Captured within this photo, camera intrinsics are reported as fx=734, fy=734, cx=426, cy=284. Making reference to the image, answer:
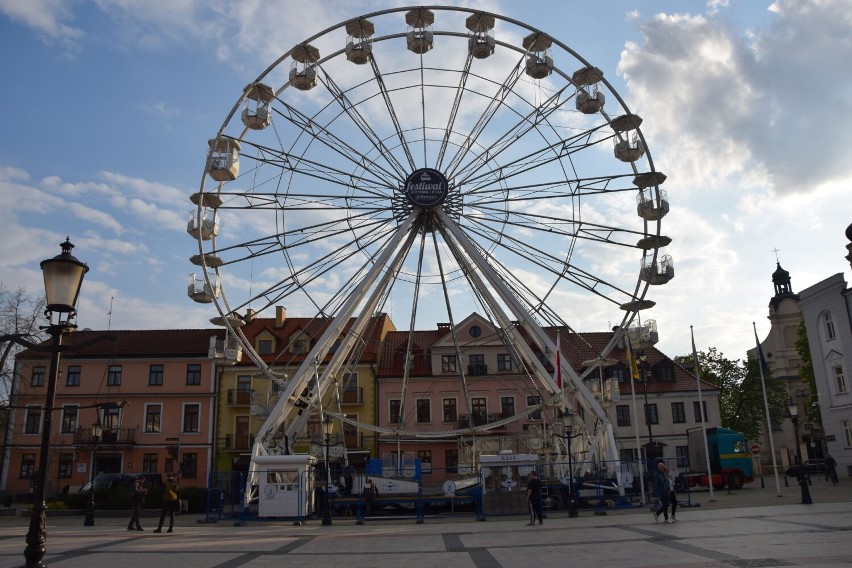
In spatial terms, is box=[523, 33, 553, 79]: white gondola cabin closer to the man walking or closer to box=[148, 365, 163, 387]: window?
the man walking

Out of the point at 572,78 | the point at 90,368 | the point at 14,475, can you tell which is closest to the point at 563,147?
the point at 572,78

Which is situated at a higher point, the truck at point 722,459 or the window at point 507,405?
the window at point 507,405

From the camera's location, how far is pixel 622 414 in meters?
51.2

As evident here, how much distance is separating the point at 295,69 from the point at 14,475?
117 feet

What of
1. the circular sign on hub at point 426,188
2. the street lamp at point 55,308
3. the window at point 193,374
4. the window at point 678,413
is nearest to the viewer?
the street lamp at point 55,308

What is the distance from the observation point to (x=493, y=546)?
1491 cm

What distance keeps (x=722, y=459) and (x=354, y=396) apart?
76.9ft

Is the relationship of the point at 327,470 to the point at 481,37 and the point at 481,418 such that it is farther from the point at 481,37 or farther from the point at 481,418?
the point at 481,418

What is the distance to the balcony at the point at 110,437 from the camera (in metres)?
47.6

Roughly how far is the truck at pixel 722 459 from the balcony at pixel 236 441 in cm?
2767

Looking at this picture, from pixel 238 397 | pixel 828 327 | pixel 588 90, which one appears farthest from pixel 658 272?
pixel 238 397

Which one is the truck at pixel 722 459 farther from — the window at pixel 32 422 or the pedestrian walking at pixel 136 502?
the window at pixel 32 422

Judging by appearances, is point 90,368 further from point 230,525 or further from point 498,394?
point 230,525

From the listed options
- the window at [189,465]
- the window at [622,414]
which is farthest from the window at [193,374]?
the window at [622,414]
